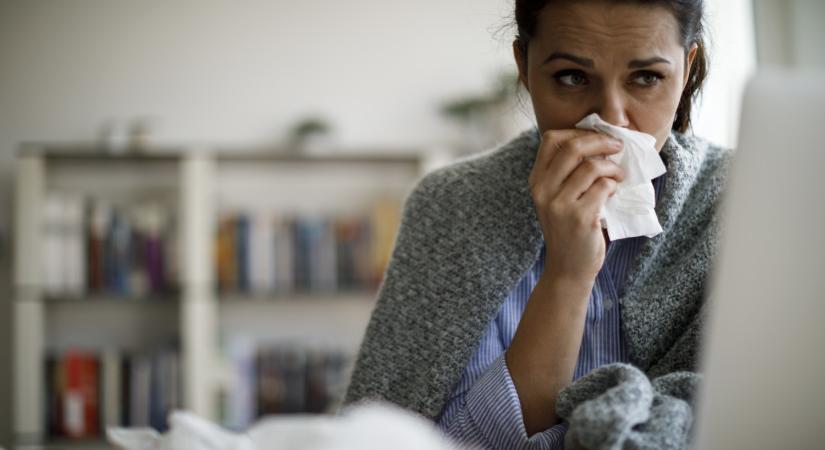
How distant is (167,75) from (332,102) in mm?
720

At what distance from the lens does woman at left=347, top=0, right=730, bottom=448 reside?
90cm

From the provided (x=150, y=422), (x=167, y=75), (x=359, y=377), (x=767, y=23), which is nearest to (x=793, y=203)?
(x=359, y=377)

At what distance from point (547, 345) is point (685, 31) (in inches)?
18.2

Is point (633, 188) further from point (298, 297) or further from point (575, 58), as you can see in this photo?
point (298, 297)

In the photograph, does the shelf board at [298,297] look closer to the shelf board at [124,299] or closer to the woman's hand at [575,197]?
the shelf board at [124,299]

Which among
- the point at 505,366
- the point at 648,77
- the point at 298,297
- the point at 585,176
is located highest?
the point at 648,77

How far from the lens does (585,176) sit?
0.92 metres

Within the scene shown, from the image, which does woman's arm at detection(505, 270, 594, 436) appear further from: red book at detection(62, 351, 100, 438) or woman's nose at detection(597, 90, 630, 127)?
red book at detection(62, 351, 100, 438)

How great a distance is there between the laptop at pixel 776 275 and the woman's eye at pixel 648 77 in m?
0.49

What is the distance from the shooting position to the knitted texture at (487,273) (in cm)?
97

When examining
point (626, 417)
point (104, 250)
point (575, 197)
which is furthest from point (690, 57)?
point (104, 250)

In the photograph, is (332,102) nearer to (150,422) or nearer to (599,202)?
(150,422)

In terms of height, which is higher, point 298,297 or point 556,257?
point 556,257

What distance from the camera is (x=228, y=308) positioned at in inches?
123
